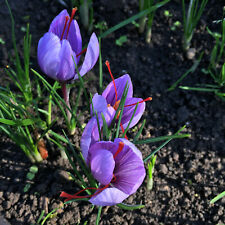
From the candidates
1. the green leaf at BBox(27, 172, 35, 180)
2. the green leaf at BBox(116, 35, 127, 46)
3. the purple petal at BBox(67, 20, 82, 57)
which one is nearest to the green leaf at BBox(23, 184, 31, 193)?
the green leaf at BBox(27, 172, 35, 180)

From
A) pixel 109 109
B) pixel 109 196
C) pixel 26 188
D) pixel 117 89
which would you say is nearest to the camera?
pixel 109 196

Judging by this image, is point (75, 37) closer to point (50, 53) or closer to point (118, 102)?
point (50, 53)

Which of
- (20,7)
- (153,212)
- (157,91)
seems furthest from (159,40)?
(153,212)

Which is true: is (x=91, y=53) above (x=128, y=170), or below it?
above

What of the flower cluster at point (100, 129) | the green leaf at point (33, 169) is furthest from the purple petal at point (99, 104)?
the green leaf at point (33, 169)

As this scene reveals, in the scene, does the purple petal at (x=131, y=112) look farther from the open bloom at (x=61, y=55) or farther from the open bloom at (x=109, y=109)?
the open bloom at (x=61, y=55)

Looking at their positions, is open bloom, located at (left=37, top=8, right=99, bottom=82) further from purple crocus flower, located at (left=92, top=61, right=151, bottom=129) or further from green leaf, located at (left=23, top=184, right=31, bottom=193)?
green leaf, located at (left=23, top=184, right=31, bottom=193)

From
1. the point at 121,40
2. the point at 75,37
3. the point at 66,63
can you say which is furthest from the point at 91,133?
the point at 121,40

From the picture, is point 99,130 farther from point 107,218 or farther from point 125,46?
point 125,46
